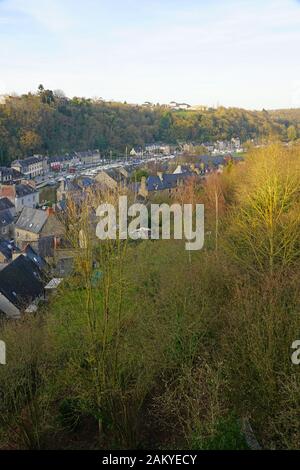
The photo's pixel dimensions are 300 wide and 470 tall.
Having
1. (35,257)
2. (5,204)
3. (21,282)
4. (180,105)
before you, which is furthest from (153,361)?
(180,105)

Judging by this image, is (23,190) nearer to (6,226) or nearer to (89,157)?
(6,226)

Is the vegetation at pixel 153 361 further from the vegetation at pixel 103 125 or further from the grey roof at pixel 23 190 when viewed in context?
the vegetation at pixel 103 125

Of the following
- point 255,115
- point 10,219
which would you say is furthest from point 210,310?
point 255,115

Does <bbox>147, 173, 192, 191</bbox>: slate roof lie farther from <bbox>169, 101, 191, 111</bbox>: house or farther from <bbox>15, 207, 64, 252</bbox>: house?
<bbox>169, 101, 191, 111</bbox>: house

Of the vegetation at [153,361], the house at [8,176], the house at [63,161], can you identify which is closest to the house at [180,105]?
the house at [63,161]

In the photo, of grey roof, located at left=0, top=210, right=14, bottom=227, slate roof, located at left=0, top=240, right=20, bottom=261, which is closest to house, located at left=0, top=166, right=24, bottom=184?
grey roof, located at left=0, top=210, right=14, bottom=227

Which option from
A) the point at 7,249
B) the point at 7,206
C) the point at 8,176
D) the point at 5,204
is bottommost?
the point at 7,249

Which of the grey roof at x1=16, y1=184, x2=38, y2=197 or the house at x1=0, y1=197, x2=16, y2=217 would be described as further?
the grey roof at x1=16, y1=184, x2=38, y2=197
